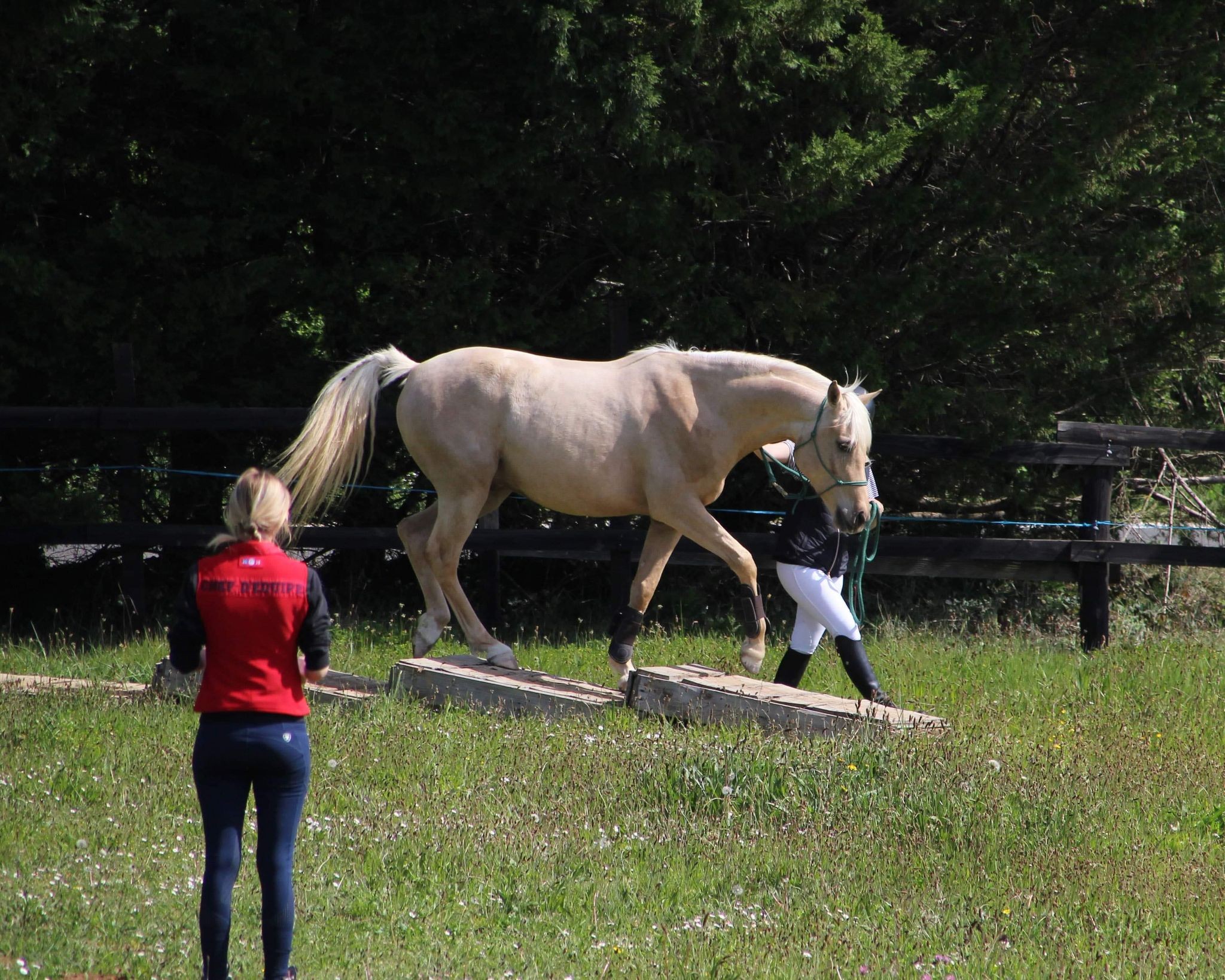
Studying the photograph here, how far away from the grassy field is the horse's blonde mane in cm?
148

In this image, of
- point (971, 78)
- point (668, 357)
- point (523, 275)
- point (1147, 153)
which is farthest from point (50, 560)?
point (1147, 153)

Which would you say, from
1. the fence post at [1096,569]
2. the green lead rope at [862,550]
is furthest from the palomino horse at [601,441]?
the fence post at [1096,569]

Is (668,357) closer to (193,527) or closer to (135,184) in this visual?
(193,527)

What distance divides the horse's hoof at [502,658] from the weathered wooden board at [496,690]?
11 centimetres

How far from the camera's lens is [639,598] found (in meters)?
6.34

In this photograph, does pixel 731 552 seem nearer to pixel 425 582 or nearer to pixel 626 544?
pixel 425 582

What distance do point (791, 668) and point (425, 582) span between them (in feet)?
6.71

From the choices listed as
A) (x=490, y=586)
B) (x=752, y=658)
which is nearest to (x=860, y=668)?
(x=752, y=658)

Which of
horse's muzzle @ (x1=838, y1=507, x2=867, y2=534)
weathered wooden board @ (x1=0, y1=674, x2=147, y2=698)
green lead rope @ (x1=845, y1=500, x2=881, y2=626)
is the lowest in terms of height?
weathered wooden board @ (x1=0, y1=674, x2=147, y2=698)

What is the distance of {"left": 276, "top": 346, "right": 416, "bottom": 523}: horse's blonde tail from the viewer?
21.0 ft

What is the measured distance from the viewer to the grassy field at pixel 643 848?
3723mm

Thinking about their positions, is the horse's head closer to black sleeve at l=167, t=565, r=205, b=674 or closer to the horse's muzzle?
the horse's muzzle

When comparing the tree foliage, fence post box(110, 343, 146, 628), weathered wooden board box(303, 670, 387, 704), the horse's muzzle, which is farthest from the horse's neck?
fence post box(110, 343, 146, 628)

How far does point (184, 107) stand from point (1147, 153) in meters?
7.30
